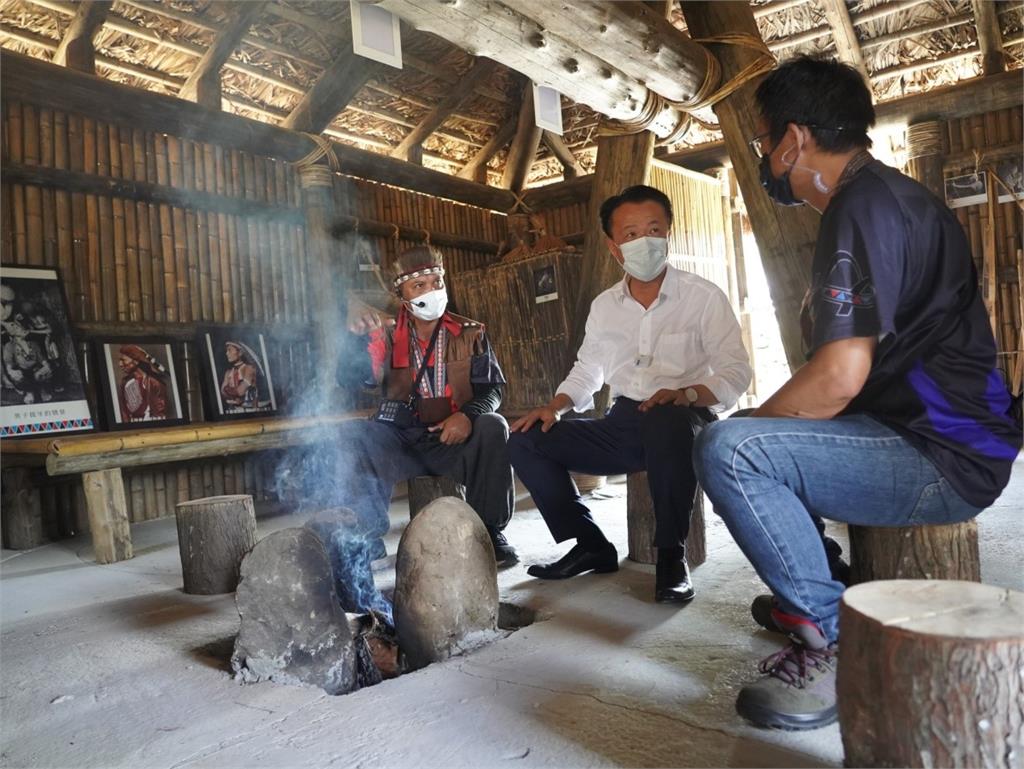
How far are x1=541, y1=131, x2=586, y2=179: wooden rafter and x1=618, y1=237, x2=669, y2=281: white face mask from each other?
4.70 m

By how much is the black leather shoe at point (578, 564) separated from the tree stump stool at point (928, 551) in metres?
1.29

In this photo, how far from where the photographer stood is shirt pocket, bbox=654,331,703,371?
9.89 ft

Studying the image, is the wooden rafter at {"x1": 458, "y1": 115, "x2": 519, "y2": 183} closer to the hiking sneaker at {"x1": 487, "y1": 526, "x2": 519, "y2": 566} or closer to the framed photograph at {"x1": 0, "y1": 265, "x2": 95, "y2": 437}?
the framed photograph at {"x1": 0, "y1": 265, "x2": 95, "y2": 437}

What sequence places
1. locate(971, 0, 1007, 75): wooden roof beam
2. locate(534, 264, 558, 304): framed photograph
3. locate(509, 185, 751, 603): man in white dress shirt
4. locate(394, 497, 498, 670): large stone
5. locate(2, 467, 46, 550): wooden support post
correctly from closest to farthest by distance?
1. locate(394, 497, 498, 670): large stone
2. locate(509, 185, 751, 603): man in white dress shirt
3. locate(2, 467, 46, 550): wooden support post
4. locate(971, 0, 1007, 75): wooden roof beam
5. locate(534, 264, 558, 304): framed photograph

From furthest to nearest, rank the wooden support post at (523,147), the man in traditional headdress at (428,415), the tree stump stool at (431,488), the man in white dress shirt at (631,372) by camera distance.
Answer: the wooden support post at (523,147) → the tree stump stool at (431,488) → the man in traditional headdress at (428,415) → the man in white dress shirt at (631,372)

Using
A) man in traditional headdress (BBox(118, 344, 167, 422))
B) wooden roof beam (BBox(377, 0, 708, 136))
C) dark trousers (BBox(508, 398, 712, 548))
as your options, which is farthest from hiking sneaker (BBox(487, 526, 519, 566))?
man in traditional headdress (BBox(118, 344, 167, 422))

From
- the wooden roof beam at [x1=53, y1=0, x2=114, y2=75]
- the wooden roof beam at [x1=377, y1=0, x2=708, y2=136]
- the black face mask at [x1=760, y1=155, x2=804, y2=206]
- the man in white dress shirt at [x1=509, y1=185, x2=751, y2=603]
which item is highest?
the wooden roof beam at [x1=53, y1=0, x2=114, y2=75]

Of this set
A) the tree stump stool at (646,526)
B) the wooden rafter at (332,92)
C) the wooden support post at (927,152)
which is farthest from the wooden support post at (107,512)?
the wooden support post at (927,152)

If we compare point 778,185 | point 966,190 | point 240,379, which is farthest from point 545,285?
point 778,185

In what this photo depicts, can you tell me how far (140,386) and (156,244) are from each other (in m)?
1.02

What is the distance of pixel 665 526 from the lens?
2.62 meters

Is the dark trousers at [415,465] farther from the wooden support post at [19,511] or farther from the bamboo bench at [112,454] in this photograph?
the wooden support post at [19,511]

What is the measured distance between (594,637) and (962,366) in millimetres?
1248

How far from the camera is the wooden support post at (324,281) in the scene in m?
5.95
